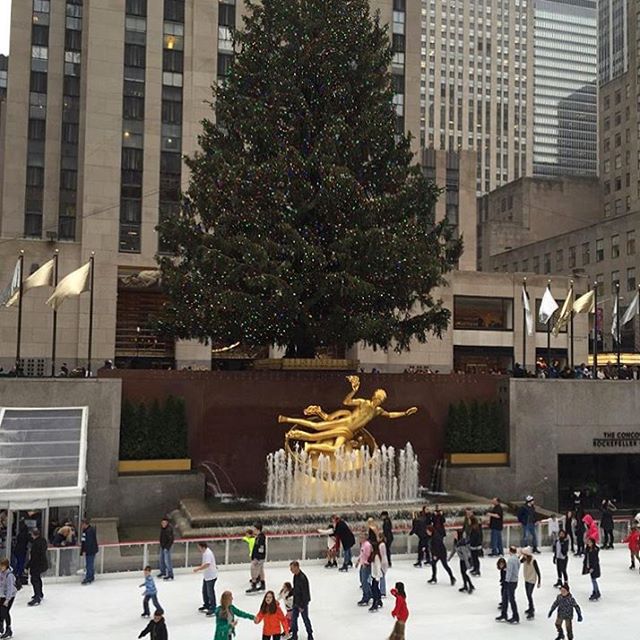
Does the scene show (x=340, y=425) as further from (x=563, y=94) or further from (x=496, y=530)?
(x=563, y=94)

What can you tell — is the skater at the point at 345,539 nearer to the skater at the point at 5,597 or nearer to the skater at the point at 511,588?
the skater at the point at 511,588

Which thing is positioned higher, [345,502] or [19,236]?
[19,236]

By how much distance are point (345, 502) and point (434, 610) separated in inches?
335

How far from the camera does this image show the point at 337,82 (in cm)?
2977

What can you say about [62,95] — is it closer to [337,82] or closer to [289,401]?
[337,82]

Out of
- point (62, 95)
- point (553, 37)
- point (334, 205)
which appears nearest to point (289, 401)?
point (334, 205)

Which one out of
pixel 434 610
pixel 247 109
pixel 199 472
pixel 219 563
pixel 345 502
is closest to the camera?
pixel 434 610

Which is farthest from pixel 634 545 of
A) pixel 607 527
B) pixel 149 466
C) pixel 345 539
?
pixel 149 466

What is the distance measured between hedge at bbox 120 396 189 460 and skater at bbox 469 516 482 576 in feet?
35.1

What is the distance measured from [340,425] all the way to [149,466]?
602 cm

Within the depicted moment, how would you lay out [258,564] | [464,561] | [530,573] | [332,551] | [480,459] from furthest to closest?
[480,459] < [332,551] < [464,561] < [258,564] < [530,573]

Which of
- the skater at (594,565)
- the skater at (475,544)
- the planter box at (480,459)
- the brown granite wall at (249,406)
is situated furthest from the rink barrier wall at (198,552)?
the planter box at (480,459)

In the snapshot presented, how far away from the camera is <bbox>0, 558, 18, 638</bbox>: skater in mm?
14062

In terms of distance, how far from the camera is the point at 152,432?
25.8m
